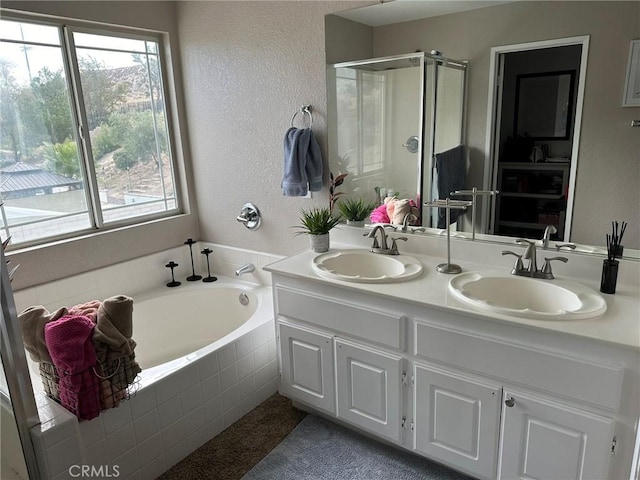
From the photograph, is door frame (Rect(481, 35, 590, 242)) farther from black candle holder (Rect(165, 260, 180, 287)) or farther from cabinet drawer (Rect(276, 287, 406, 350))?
black candle holder (Rect(165, 260, 180, 287))

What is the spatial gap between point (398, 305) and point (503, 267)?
0.58m

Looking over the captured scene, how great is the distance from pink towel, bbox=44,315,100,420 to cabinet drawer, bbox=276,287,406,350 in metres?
0.85

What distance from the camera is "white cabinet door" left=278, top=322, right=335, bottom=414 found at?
2100 mm

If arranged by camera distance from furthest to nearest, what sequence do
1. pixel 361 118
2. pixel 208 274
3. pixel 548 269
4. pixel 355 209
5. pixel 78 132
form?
pixel 208 274, pixel 78 132, pixel 355 209, pixel 361 118, pixel 548 269

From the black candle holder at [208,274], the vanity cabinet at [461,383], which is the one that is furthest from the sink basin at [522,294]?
the black candle holder at [208,274]

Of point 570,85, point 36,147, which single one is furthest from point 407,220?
point 36,147

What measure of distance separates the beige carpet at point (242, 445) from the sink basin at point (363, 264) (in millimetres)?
807

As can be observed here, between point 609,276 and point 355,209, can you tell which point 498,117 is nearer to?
point 609,276

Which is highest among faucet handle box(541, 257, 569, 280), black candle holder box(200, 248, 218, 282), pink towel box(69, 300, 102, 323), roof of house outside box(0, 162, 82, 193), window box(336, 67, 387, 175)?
window box(336, 67, 387, 175)

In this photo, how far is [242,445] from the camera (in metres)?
2.18

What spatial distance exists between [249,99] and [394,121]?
0.94m

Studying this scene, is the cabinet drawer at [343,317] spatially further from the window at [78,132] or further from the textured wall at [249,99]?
the window at [78,132]

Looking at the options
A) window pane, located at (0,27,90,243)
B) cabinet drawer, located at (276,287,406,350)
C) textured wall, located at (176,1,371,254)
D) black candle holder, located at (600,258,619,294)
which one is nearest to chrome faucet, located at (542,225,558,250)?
black candle holder, located at (600,258,619,294)

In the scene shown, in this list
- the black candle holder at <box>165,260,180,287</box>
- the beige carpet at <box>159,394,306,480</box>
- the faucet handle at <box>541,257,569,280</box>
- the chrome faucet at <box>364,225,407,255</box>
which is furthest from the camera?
the black candle holder at <box>165,260,180,287</box>
